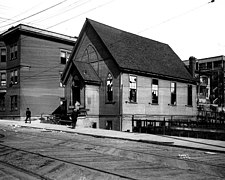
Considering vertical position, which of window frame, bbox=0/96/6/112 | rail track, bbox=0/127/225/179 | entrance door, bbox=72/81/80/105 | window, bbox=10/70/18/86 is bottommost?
rail track, bbox=0/127/225/179

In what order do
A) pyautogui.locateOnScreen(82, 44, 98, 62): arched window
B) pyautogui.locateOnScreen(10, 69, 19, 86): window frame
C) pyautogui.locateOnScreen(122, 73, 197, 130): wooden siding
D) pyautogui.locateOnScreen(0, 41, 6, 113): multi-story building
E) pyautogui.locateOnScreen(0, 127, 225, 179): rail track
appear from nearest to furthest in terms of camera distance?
1. pyautogui.locateOnScreen(0, 127, 225, 179): rail track
2. pyautogui.locateOnScreen(122, 73, 197, 130): wooden siding
3. pyautogui.locateOnScreen(82, 44, 98, 62): arched window
4. pyautogui.locateOnScreen(10, 69, 19, 86): window frame
5. pyautogui.locateOnScreen(0, 41, 6, 113): multi-story building

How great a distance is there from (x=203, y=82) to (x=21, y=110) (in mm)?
46647

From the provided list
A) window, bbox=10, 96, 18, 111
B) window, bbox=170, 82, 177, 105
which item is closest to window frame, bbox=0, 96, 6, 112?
window, bbox=10, 96, 18, 111

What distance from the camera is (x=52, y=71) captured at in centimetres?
3769

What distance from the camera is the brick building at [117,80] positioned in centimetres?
2567

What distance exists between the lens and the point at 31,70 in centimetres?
3544

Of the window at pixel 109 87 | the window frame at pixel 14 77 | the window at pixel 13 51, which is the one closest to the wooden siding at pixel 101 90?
the window at pixel 109 87

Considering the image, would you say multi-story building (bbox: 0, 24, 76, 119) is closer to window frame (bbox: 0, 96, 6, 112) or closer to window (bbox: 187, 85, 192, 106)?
window frame (bbox: 0, 96, 6, 112)

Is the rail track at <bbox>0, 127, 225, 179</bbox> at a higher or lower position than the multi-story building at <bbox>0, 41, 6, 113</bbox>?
lower

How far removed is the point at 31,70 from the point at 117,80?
597 inches

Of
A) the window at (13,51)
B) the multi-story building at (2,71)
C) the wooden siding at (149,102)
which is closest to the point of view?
the wooden siding at (149,102)

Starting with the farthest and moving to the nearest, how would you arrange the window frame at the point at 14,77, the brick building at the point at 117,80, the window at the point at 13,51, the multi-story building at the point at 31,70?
the window at the point at 13,51
the window frame at the point at 14,77
the multi-story building at the point at 31,70
the brick building at the point at 117,80

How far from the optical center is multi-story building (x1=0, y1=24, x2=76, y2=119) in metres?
34.6

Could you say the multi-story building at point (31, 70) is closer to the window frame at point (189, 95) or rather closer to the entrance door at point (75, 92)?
the entrance door at point (75, 92)
